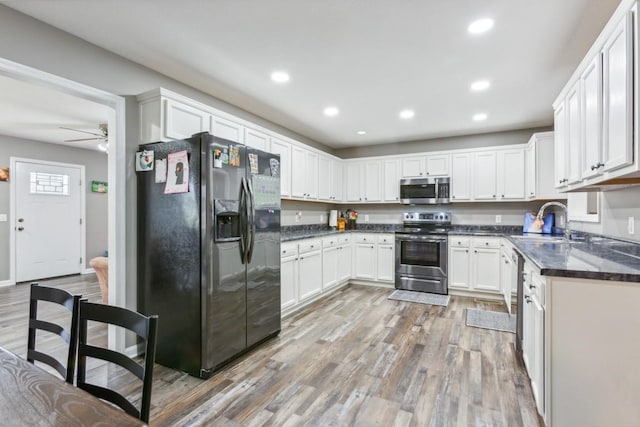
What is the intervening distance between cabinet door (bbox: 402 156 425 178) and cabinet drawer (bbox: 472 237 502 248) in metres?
1.36

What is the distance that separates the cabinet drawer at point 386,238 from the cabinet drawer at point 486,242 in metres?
1.17

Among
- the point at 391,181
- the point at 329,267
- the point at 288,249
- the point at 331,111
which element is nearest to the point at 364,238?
the point at 329,267

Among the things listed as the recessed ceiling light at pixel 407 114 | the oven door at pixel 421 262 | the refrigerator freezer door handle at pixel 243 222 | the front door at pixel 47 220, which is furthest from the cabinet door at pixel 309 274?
the front door at pixel 47 220

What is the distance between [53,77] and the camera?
2205 mm

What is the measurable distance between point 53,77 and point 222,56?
120cm

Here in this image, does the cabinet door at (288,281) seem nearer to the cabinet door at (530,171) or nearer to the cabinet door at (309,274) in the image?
the cabinet door at (309,274)

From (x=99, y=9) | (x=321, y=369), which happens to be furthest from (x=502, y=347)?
(x=99, y=9)

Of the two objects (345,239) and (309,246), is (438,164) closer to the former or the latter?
(345,239)

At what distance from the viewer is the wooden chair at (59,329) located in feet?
3.94

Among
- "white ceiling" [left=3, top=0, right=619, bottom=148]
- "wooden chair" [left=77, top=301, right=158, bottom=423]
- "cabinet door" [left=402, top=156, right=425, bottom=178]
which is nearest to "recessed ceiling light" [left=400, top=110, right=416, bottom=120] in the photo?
"white ceiling" [left=3, top=0, right=619, bottom=148]

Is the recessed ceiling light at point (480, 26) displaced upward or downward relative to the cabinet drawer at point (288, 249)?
upward

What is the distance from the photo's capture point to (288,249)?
3.59 m

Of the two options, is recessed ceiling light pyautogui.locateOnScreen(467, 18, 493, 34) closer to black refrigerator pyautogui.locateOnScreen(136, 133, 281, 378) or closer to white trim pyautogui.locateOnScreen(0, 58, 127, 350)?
black refrigerator pyautogui.locateOnScreen(136, 133, 281, 378)

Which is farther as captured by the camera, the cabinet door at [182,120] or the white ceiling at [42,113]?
the white ceiling at [42,113]
